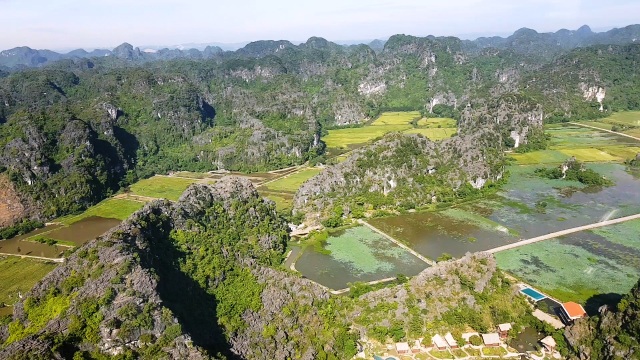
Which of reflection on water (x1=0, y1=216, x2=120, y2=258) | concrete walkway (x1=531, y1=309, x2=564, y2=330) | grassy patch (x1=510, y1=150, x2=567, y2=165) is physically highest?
grassy patch (x1=510, y1=150, x2=567, y2=165)

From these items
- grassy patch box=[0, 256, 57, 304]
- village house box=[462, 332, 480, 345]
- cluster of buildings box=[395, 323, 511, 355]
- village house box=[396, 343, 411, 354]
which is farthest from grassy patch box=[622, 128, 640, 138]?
grassy patch box=[0, 256, 57, 304]

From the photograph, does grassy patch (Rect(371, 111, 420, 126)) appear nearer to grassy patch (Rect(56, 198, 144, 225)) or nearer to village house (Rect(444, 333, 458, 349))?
grassy patch (Rect(56, 198, 144, 225))

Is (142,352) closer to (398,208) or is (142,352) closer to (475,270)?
(475,270)

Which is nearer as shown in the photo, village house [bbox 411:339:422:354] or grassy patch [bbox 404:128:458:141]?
village house [bbox 411:339:422:354]

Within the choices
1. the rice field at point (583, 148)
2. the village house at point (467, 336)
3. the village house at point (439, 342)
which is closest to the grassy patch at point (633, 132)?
the rice field at point (583, 148)

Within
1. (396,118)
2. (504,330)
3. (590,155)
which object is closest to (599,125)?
(590,155)

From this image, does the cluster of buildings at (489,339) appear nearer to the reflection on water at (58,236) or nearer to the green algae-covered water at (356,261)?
the green algae-covered water at (356,261)

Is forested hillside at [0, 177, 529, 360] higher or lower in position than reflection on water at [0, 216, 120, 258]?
higher

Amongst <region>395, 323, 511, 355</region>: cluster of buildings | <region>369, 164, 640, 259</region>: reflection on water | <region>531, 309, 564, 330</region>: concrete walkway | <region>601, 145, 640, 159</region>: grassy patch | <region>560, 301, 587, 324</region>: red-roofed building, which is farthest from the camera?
<region>601, 145, 640, 159</region>: grassy patch
